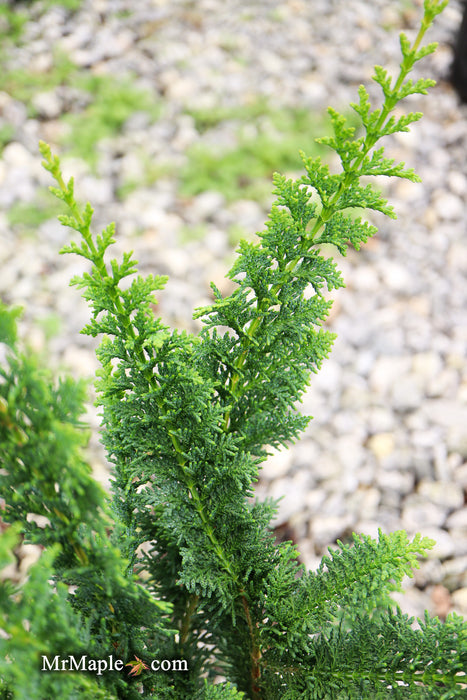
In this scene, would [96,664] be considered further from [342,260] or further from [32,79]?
[32,79]

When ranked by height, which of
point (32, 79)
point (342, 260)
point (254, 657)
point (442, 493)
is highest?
point (32, 79)

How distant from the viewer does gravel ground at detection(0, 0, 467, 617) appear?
2045 millimetres

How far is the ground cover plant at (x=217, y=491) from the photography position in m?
0.71

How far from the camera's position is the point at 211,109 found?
10.3 ft

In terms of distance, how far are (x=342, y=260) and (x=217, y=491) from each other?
1.93m

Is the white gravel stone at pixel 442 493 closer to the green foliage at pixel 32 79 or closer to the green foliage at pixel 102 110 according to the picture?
the green foliage at pixel 102 110

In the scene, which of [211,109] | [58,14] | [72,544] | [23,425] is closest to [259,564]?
[72,544]

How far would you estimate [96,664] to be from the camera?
83 centimetres

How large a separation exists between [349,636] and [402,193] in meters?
2.33

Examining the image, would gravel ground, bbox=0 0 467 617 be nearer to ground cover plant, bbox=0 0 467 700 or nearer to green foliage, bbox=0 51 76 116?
green foliage, bbox=0 51 76 116

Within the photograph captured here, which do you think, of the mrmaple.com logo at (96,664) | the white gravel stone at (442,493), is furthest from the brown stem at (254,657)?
the white gravel stone at (442,493)

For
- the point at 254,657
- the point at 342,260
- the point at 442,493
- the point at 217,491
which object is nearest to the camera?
the point at 217,491

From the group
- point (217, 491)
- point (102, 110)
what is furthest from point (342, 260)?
point (217, 491)

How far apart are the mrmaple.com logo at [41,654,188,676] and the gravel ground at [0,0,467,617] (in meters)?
0.97
